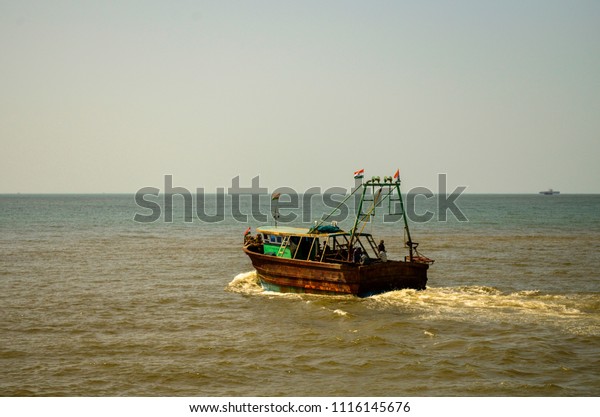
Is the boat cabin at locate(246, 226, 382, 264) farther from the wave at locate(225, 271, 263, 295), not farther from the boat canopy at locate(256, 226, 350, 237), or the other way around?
the wave at locate(225, 271, 263, 295)

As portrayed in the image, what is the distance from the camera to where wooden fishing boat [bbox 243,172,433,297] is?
25.1 meters

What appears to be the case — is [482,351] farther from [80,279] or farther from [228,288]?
[80,279]

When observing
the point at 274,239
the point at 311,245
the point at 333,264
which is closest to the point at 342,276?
the point at 333,264

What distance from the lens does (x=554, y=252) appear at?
44.5m

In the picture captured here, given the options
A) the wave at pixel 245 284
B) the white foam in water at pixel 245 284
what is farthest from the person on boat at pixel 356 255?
the white foam in water at pixel 245 284

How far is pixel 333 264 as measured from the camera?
82.7ft

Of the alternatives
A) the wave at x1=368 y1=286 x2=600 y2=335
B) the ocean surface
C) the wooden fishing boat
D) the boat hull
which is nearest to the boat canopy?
the wooden fishing boat

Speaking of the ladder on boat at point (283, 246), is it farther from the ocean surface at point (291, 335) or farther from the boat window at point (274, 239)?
the ocean surface at point (291, 335)

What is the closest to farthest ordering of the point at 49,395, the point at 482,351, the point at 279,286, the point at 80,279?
1. the point at 49,395
2. the point at 482,351
3. the point at 279,286
4. the point at 80,279

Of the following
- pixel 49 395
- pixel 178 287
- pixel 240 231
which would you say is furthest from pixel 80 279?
pixel 240 231

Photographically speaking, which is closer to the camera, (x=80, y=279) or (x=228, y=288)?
(x=228, y=288)

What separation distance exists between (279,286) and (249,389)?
12.9m

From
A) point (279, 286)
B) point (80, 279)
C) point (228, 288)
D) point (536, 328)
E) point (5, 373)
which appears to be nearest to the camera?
point (5, 373)

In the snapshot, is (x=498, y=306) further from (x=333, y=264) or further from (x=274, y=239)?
(x=274, y=239)
